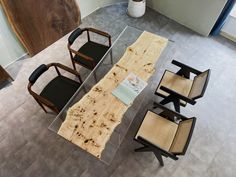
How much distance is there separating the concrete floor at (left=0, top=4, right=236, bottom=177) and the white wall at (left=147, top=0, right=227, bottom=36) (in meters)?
0.62

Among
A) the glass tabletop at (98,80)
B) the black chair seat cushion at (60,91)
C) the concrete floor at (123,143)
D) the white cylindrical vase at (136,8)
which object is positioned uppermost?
the white cylindrical vase at (136,8)

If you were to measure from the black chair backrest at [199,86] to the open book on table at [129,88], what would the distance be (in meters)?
0.58

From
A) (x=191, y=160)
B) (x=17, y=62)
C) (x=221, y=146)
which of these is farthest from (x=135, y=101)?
(x=17, y=62)

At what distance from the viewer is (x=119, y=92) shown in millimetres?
2141

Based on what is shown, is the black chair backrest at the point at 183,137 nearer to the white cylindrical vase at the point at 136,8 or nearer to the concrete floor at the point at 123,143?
the concrete floor at the point at 123,143

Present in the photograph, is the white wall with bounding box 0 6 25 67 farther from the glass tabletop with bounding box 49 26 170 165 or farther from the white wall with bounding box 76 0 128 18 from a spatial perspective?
the glass tabletop with bounding box 49 26 170 165

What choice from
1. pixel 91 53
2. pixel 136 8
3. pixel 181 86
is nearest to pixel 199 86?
pixel 181 86

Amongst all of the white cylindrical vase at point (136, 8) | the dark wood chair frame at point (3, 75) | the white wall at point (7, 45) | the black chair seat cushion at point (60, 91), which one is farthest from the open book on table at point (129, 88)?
the white cylindrical vase at point (136, 8)

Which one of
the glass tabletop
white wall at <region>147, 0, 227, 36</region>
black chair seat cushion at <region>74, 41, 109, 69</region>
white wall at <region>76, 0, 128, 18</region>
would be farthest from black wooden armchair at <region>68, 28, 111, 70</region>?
white wall at <region>147, 0, 227, 36</region>

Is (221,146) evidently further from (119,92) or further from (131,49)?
(131,49)

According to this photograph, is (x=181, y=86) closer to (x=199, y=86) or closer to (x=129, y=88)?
(x=199, y=86)

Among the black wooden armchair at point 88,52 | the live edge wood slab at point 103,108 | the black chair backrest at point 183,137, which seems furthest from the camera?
the black wooden armchair at point 88,52

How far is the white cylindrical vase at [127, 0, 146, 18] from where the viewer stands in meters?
3.65

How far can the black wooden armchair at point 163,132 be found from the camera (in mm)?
1897
